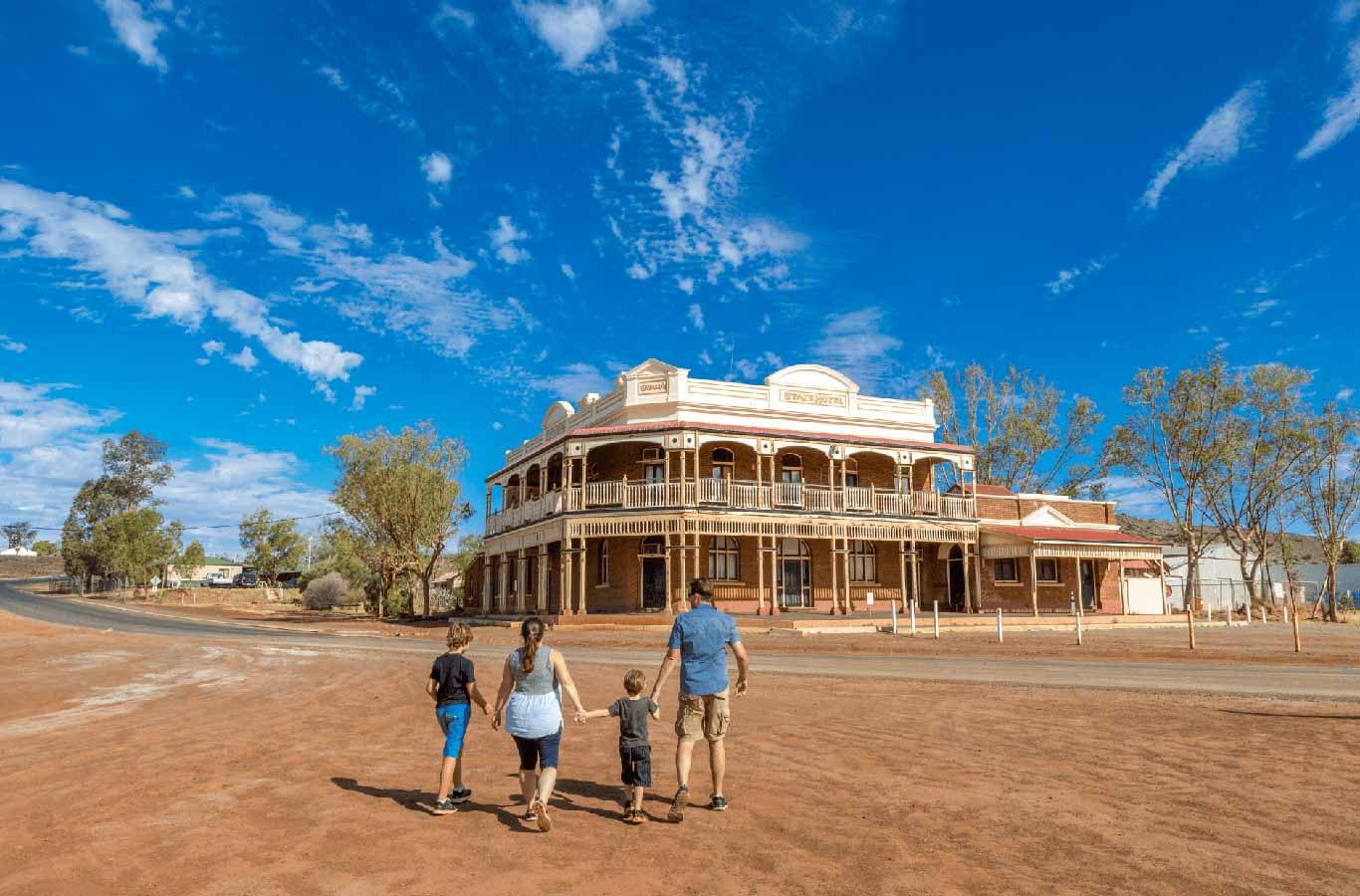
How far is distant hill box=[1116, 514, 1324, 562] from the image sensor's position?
6362cm

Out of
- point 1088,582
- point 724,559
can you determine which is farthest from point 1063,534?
point 724,559

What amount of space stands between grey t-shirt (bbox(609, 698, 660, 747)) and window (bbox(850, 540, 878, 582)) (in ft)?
93.2

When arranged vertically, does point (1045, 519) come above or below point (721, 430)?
below

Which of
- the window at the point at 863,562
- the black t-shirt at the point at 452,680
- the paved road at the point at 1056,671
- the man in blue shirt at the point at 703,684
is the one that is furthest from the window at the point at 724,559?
the black t-shirt at the point at 452,680

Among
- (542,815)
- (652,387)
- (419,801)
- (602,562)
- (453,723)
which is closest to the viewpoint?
(542,815)

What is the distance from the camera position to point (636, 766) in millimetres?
6066

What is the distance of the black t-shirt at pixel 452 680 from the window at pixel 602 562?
26.0 metres

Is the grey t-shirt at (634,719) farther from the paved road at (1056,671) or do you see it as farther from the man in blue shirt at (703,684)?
the paved road at (1056,671)

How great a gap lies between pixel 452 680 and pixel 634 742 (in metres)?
1.35

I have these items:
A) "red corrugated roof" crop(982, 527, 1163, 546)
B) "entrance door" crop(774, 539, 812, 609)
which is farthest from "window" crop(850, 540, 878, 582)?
"red corrugated roof" crop(982, 527, 1163, 546)

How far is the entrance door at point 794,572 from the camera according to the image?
32.4 metres

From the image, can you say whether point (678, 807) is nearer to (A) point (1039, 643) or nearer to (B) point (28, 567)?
(A) point (1039, 643)

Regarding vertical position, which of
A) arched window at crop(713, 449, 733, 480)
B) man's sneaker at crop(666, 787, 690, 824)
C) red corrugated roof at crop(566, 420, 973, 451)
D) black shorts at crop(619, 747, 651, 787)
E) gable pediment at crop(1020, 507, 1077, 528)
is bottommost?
man's sneaker at crop(666, 787, 690, 824)

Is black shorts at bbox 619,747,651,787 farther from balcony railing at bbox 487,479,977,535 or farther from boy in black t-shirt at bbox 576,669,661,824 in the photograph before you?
balcony railing at bbox 487,479,977,535
